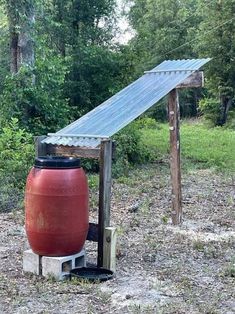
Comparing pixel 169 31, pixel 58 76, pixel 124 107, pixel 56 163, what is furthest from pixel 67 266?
pixel 169 31

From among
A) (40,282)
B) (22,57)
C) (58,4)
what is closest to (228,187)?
(22,57)

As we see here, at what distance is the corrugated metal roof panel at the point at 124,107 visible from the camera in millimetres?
4562

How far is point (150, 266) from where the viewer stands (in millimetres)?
4863

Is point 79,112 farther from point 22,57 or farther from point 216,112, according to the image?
point 216,112

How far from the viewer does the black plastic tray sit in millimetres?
4379

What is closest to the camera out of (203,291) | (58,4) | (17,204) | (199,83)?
(203,291)

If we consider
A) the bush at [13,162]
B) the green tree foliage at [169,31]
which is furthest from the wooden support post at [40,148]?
the green tree foliage at [169,31]

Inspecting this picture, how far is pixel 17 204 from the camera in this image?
737 centimetres

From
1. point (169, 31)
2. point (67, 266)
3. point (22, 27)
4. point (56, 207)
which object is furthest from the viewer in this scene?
point (169, 31)

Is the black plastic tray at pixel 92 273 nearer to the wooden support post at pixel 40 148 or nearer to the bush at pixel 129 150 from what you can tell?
the wooden support post at pixel 40 148

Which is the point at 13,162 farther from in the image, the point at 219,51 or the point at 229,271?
the point at 219,51

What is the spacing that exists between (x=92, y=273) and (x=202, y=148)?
1054 cm

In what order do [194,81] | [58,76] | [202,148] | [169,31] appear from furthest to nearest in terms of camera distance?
[169,31]
[202,148]
[58,76]
[194,81]

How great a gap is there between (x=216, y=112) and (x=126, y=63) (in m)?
12.7
